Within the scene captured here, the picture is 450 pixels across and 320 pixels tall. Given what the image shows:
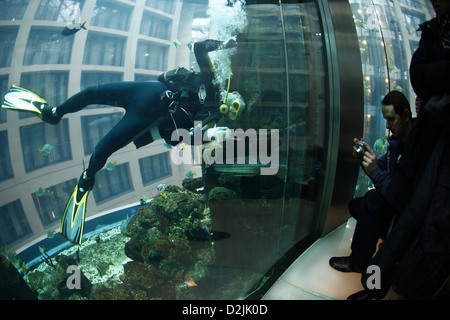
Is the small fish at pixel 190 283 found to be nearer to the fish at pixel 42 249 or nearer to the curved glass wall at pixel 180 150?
the curved glass wall at pixel 180 150

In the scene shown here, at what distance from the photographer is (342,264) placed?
190 centimetres

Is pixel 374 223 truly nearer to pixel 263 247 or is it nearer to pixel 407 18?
pixel 263 247

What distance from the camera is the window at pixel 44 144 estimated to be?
1338 mm

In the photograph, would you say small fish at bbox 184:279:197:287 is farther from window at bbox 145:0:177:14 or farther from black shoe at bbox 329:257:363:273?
window at bbox 145:0:177:14

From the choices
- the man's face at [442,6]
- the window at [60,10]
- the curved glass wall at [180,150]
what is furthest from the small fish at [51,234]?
the man's face at [442,6]

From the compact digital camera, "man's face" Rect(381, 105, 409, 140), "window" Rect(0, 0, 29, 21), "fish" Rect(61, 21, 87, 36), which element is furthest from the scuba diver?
"man's face" Rect(381, 105, 409, 140)

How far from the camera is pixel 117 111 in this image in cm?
143

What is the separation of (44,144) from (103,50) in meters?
0.63

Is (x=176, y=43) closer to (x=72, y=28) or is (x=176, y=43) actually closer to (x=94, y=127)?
(x=72, y=28)

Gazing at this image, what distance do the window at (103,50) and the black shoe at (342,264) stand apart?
6.88 ft

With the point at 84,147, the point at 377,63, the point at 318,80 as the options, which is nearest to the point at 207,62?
the point at 84,147

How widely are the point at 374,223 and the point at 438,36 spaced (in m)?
1.12

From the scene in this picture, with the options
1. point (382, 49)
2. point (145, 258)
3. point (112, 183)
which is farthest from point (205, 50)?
point (382, 49)

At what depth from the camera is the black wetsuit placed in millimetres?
1381
